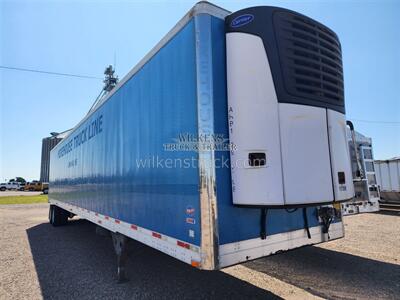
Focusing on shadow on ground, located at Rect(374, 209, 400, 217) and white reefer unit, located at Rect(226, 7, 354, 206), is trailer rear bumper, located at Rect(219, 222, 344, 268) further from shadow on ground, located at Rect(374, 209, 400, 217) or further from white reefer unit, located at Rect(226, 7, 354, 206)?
shadow on ground, located at Rect(374, 209, 400, 217)

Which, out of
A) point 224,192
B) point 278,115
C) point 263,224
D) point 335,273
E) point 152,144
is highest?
point 278,115

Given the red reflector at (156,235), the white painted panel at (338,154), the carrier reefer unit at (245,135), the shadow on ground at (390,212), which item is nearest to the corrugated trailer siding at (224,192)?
the carrier reefer unit at (245,135)

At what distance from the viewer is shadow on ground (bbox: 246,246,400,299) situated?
4.16m

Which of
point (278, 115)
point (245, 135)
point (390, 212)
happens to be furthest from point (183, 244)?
point (390, 212)

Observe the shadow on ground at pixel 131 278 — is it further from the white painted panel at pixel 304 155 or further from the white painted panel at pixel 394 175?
the white painted panel at pixel 394 175

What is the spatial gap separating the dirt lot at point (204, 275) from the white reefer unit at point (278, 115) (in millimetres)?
2048

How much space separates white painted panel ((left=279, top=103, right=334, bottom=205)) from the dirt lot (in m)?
1.99

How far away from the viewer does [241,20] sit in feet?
10.1

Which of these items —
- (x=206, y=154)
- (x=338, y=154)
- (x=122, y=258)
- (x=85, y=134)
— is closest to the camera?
(x=206, y=154)

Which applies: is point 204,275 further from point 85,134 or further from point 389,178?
point 389,178

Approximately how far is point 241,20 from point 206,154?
150cm

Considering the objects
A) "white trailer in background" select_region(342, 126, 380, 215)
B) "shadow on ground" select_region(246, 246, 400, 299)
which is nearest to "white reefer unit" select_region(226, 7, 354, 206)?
"shadow on ground" select_region(246, 246, 400, 299)

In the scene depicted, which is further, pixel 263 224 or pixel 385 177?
pixel 385 177

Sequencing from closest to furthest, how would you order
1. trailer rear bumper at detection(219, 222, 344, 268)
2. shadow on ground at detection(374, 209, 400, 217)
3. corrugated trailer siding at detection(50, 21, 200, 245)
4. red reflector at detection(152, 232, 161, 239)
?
trailer rear bumper at detection(219, 222, 344, 268)
corrugated trailer siding at detection(50, 21, 200, 245)
red reflector at detection(152, 232, 161, 239)
shadow on ground at detection(374, 209, 400, 217)
